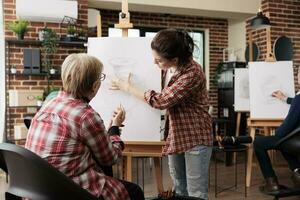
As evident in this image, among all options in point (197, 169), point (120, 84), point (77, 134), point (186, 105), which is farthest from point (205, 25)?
point (77, 134)

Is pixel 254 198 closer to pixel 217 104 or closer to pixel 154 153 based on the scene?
pixel 154 153

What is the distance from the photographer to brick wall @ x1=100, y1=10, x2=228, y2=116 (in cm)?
666

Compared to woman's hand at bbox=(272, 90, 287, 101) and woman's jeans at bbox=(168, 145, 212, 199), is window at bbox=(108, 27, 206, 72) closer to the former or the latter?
woman's hand at bbox=(272, 90, 287, 101)

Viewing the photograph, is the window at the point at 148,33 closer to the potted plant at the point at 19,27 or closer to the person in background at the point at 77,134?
the potted plant at the point at 19,27

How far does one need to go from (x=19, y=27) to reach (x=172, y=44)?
11.0 ft

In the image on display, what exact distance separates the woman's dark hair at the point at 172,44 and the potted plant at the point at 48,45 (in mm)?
3157

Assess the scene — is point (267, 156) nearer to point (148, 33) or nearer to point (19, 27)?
point (19, 27)

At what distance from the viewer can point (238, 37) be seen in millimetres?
6996

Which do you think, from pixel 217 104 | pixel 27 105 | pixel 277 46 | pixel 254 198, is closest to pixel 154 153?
pixel 254 198

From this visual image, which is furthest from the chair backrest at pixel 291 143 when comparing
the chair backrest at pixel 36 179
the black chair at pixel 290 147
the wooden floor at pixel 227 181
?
the chair backrest at pixel 36 179

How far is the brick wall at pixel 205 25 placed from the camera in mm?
6664

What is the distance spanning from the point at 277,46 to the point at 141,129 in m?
4.45

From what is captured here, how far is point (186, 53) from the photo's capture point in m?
1.86

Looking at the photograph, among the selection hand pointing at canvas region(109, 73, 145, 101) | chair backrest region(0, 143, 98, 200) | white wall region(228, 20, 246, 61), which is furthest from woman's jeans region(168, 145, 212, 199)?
white wall region(228, 20, 246, 61)
